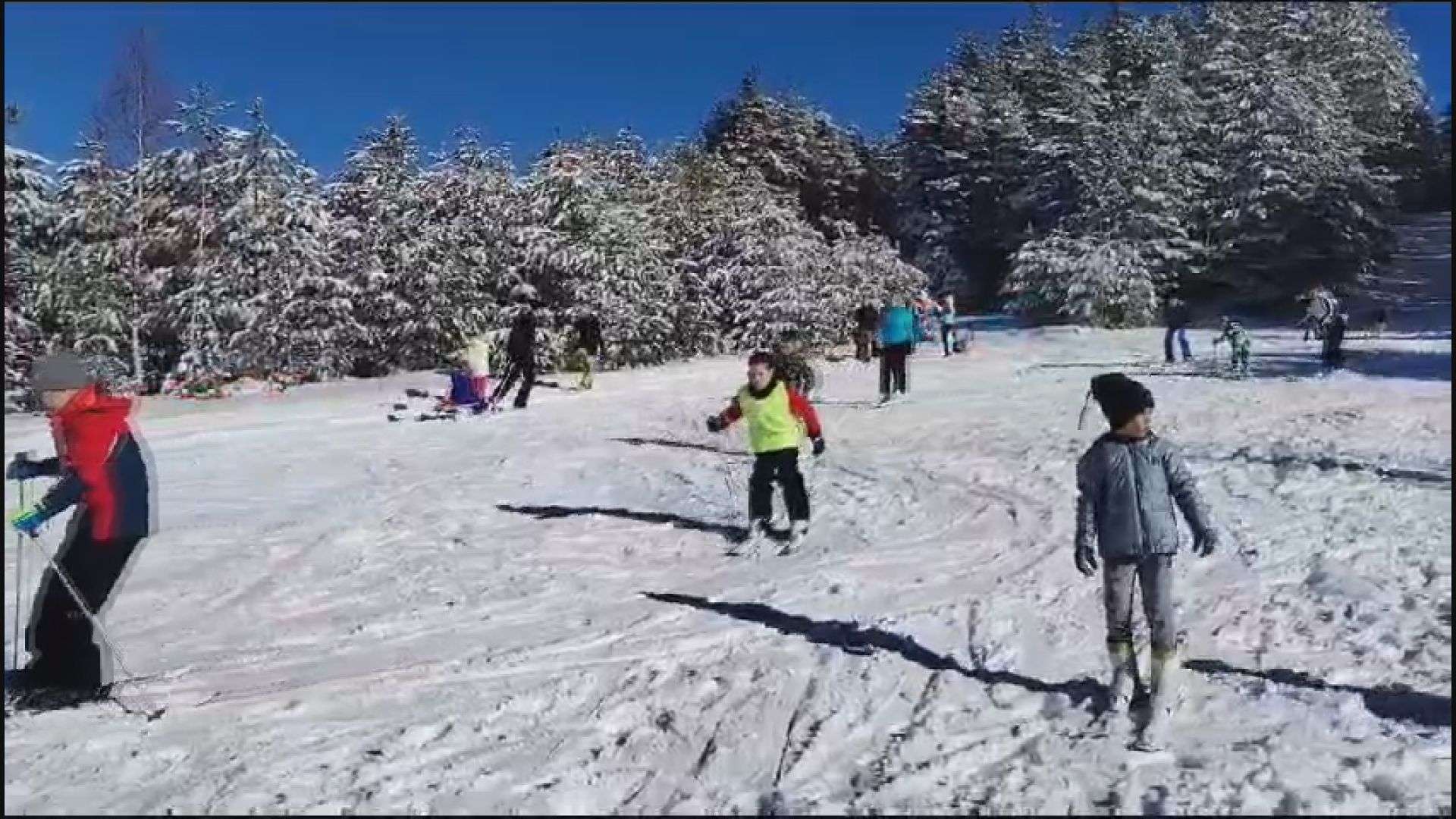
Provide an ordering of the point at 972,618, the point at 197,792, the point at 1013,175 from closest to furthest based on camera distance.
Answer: the point at 197,792
the point at 972,618
the point at 1013,175

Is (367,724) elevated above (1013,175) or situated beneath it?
situated beneath

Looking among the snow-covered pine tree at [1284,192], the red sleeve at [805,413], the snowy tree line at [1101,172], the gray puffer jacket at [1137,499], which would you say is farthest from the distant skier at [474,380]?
the snow-covered pine tree at [1284,192]

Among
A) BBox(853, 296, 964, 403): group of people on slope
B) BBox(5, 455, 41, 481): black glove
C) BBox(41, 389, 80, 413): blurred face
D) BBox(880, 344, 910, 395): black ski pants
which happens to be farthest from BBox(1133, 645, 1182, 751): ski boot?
BBox(880, 344, 910, 395): black ski pants

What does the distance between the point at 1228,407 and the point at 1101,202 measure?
853 inches

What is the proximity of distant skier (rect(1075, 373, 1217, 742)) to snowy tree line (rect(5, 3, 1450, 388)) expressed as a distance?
23014mm

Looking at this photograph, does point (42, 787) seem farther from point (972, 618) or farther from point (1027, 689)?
point (972, 618)

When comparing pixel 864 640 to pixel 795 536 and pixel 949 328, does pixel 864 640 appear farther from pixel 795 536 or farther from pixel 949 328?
pixel 949 328

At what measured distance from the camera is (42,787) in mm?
5004

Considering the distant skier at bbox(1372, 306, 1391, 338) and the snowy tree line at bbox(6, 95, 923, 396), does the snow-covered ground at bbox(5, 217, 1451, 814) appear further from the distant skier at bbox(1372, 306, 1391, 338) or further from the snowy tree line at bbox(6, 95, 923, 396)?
the distant skier at bbox(1372, 306, 1391, 338)

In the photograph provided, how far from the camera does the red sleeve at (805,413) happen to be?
29.6 ft

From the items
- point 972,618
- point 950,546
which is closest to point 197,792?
point 972,618

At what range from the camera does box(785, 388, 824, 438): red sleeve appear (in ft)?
29.6

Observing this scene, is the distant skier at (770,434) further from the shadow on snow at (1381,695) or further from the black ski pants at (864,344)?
the black ski pants at (864,344)

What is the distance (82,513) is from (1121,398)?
5.12 metres
